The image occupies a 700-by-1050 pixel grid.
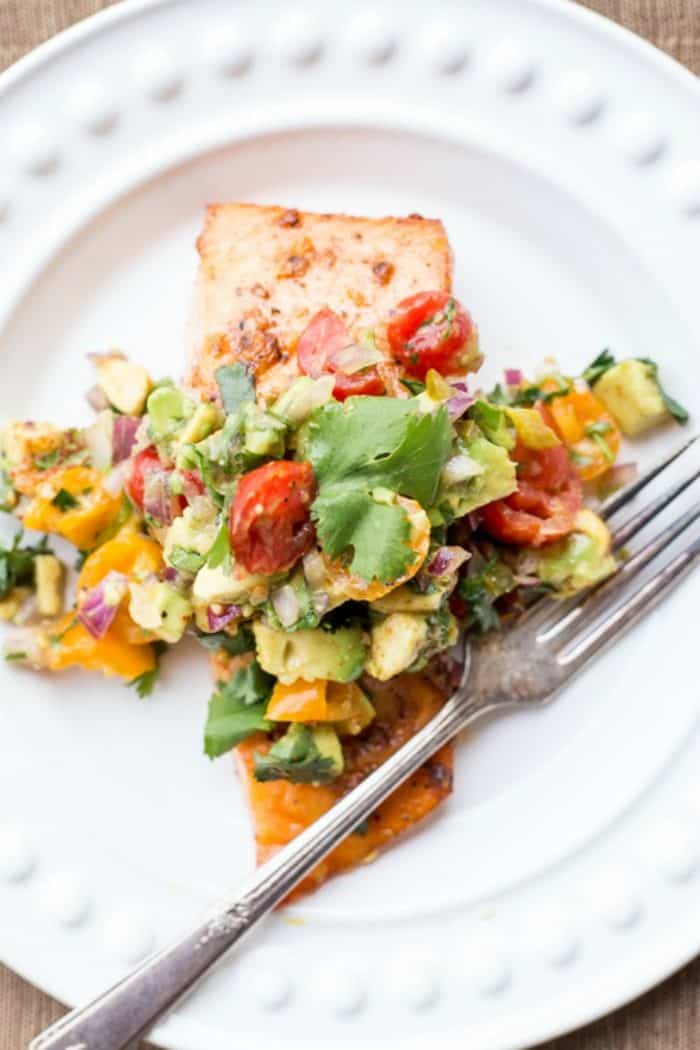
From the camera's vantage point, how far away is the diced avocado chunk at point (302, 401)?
9.50 feet

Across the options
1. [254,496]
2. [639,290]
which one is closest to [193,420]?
[254,496]

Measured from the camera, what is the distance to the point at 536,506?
11.2 ft

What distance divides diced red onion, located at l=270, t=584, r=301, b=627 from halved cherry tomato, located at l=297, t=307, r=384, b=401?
53 cm

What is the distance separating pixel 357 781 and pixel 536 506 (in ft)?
3.27

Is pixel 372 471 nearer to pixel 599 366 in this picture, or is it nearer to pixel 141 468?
pixel 141 468

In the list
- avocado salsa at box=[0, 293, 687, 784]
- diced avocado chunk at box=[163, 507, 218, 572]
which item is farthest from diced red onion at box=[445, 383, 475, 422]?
diced avocado chunk at box=[163, 507, 218, 572]

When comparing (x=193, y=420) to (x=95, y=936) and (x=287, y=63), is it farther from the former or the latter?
(x=95, y=936)

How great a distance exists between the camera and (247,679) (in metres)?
3.46

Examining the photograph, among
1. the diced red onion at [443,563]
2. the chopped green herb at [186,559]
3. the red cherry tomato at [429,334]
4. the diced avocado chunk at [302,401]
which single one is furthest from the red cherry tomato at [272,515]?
the red cherry tomato at [429,334]

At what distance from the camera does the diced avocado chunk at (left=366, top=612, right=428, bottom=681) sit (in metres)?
3.05

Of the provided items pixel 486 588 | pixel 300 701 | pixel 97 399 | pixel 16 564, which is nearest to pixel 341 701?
pixel 300 701

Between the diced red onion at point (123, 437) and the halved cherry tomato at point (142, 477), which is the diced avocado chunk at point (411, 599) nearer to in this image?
the halved cherry tomato at point (142, 477)

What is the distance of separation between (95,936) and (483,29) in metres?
2.99

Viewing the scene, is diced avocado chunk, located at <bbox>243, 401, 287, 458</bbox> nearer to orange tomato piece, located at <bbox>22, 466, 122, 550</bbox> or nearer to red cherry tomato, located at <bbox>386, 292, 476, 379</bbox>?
red cherry tomato, located at <bbox>386, 292, 476, 379</bbox>
